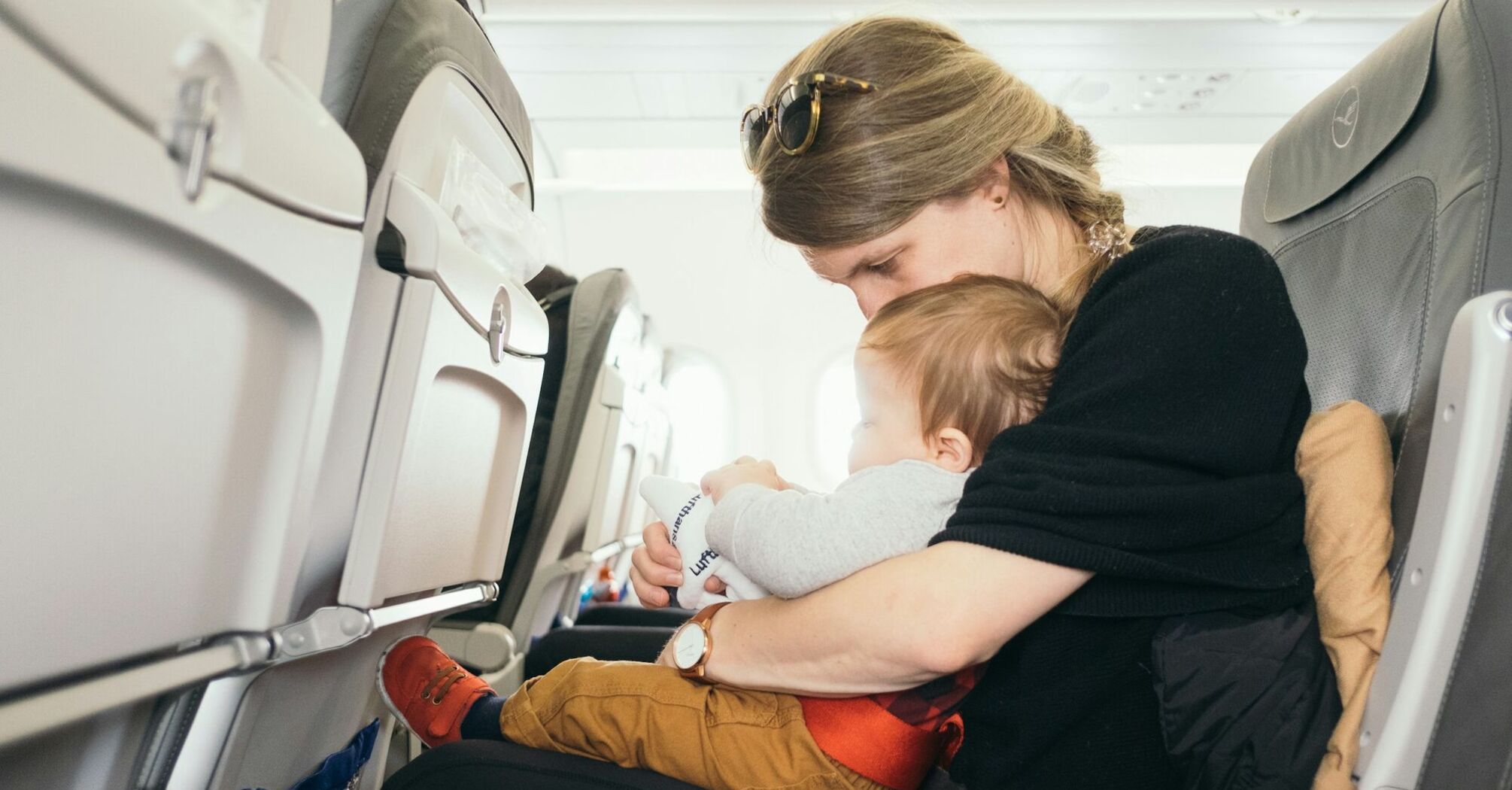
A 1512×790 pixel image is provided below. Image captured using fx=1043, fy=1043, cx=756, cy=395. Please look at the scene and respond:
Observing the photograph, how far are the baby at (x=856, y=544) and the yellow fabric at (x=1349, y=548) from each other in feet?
1.03

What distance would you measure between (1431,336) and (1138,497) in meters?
0.47

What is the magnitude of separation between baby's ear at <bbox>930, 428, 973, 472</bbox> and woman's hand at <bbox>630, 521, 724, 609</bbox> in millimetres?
338

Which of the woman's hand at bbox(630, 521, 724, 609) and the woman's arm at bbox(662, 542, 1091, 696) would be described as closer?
the woman's arm at bbox(662, 542, 1091, 696)

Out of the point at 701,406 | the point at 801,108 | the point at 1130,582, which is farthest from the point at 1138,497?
the point at 701,406

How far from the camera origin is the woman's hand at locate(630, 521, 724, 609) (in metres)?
1.39

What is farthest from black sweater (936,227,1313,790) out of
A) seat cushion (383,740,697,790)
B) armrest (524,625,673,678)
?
armrest (524,625,673,678)

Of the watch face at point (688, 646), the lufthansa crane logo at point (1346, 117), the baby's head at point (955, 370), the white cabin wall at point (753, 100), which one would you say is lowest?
the watch face at point (688, 646)

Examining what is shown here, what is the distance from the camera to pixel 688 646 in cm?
127

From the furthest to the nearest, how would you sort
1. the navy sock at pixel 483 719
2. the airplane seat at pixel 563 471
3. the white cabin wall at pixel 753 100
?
the white cabin wall at pixel 753 100, the airplane seat at pixel 563 471, the navy sock at pixel 483 719

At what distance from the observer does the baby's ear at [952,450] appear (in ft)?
4.11

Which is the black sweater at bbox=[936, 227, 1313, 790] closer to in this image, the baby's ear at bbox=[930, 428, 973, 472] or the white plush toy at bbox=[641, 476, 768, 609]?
the baby's ear at bbox=[930, 428, 973, 472]

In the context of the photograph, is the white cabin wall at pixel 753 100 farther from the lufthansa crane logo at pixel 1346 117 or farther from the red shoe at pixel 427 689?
the red shoe at pixel 427 689

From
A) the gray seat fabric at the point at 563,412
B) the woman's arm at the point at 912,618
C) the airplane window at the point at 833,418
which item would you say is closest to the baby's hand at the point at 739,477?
the woman's arm at the point at 912,618

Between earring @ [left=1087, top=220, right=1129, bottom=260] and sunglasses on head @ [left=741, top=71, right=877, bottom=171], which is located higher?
sunglasses on head @ [left=741, top=71, right=877, bottom=171]
